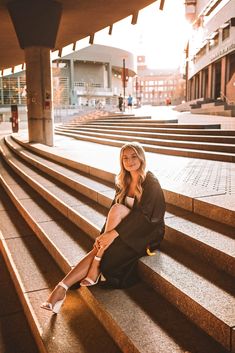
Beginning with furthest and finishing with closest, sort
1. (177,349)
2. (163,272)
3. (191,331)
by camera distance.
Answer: (163,272) → (191,331) → (177,349)

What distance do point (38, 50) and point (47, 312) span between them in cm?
1075

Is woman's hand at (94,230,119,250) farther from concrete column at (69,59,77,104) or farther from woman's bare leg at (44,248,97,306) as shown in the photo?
concrete column at (69,59,77,104)

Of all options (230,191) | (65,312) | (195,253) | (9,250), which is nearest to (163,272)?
(195,253)

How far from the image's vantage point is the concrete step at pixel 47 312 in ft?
9.45

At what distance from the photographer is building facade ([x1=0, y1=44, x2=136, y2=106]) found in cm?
5672

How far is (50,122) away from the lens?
513 inches

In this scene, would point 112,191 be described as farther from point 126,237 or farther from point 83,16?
point 83,16

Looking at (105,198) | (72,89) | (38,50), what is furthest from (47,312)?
(72,89)

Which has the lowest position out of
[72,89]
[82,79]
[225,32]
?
[72,89]

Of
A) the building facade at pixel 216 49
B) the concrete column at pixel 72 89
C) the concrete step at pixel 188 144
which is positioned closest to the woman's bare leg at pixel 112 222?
the concrete step at pixel 188 144

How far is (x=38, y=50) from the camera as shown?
12.2m

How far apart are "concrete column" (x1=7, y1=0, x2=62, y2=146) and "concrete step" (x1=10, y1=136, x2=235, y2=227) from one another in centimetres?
354

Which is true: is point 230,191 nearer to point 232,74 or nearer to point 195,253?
point 195,253

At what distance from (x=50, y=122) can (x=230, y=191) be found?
383 inches
